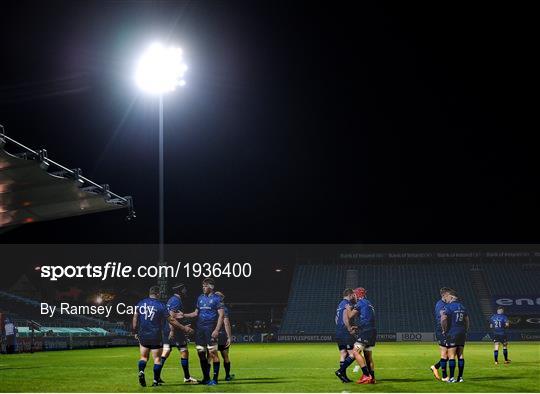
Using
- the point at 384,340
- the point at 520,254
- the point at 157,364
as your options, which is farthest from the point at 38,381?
the point at 520,254

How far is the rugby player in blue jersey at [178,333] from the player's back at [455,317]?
6.26 meters

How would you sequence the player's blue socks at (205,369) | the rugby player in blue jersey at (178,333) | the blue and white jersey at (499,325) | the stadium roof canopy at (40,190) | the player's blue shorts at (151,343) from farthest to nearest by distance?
the blue and white jersey at (499,325), the rugby player in blue jersey at (178,333), the player's blue socks at (205,369), the player's blue shorts at (151,343), the stadium roof canopy at (40,190)

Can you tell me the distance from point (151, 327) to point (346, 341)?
15.5ft

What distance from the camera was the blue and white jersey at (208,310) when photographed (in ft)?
51.6

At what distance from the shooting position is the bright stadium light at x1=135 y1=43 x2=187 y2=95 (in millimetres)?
29656

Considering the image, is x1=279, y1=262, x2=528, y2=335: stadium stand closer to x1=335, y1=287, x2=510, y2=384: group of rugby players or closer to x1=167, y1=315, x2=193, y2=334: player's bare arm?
x1=335, y1=287, x2=510, y2=384: group of rugby players

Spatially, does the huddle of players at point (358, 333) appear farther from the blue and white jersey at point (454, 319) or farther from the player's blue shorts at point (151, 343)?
the player's blue shorts at point (151, 343)

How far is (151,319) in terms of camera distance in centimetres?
1538

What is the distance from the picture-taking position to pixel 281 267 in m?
74.0

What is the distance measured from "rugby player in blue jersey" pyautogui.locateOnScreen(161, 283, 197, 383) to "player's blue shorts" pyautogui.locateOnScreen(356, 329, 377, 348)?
4.03 meters

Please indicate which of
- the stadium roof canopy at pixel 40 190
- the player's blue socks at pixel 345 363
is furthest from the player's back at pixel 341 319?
the stadium roof canopy at pixel 40 190

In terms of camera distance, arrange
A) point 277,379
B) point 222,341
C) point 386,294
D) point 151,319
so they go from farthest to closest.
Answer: point 386,294 < point 277,379 < point 222,341 < point 151,319

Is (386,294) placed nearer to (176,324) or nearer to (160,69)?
(160,69)

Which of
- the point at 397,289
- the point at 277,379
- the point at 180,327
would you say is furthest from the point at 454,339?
the point at 397,289
